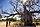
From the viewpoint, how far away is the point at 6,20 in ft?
4.89

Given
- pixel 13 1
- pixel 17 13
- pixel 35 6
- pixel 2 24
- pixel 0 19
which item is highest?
pixel 13 1

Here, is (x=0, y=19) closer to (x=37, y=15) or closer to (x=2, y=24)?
(x=2, y=24)

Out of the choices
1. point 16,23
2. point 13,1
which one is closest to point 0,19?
point 16,23

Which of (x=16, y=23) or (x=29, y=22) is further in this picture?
(x=16, y=23)

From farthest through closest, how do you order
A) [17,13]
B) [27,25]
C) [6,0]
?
[6,0] → [17,13] → [27,25]

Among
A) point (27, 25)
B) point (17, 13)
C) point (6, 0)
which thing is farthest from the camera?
point (6, 0)

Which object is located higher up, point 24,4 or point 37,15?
point 24,4

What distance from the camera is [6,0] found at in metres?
1.52

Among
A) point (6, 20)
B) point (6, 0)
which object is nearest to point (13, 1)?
point (6, 0)

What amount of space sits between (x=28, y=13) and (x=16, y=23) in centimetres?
33

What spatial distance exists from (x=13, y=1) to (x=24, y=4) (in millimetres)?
246

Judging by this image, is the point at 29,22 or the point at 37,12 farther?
the point at 37,12

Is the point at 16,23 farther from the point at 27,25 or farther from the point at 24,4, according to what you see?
the point at 24,4

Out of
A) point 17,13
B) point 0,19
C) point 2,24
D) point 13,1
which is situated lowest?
point 2,24
